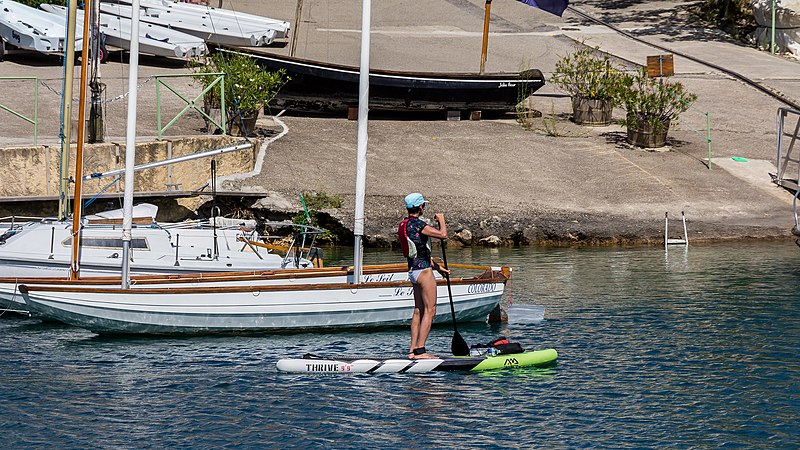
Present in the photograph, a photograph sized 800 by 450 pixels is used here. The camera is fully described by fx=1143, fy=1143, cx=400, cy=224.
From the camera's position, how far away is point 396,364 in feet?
53.3

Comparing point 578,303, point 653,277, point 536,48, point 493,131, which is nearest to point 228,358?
point 578,303

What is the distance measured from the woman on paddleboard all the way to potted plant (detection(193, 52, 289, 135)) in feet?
42.7

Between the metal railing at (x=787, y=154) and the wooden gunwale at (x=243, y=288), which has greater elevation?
the metal railing at (x=787, y=154)

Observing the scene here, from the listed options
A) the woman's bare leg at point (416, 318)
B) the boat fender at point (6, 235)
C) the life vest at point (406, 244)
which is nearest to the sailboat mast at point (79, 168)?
the boat fender at point (6, 235)

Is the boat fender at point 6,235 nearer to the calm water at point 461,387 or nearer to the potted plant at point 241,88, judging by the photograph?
the calm water at point 461,387

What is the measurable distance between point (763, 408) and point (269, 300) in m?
7.90

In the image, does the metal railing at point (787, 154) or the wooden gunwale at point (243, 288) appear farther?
the metal railing at point (787, 154)

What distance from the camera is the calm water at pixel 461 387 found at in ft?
45.3

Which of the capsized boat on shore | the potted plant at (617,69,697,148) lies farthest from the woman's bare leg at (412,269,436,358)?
the capsized boat on shore

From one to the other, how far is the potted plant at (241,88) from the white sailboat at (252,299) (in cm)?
1008

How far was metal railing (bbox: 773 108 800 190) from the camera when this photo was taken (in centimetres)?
2450

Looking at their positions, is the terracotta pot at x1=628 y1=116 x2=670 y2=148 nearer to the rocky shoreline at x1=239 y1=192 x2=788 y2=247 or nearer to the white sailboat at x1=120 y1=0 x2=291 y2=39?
the rocky shoreline at x1=239 y1=192 x2=788 y2=247

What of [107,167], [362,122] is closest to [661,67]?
[107,167]

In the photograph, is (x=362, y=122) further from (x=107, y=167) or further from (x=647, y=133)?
(x=647, y=133)
